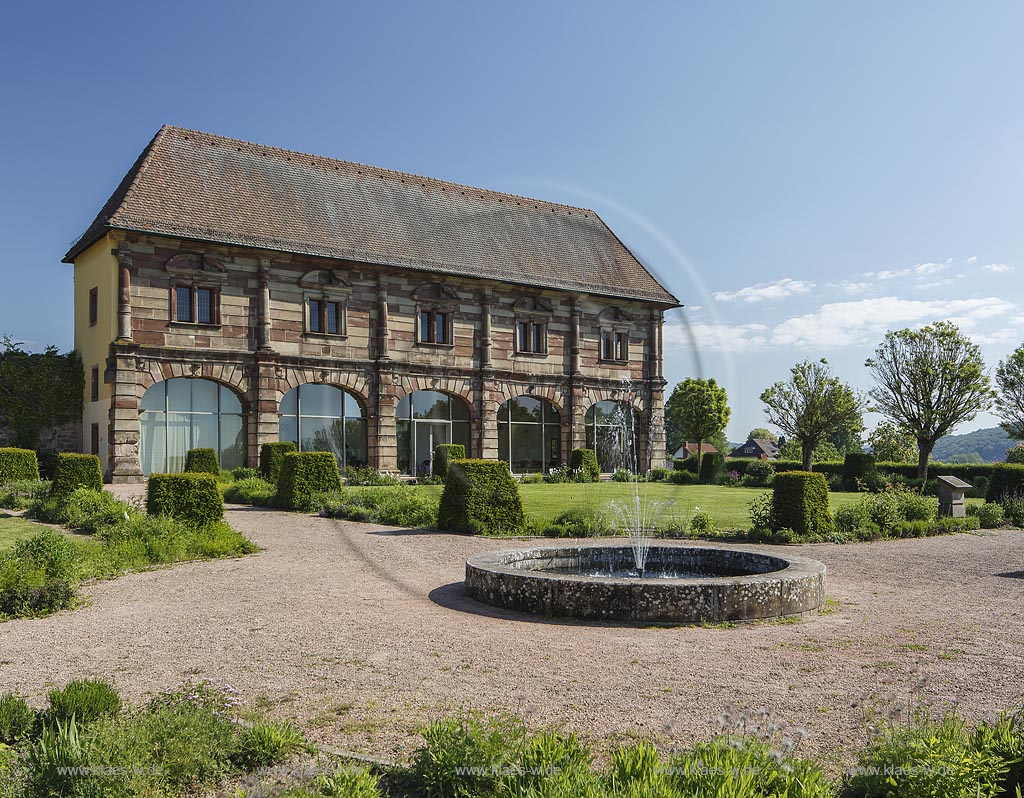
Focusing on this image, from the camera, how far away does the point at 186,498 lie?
15.1 m

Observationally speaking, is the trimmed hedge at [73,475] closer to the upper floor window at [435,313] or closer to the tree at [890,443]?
the upper floor window at [435,313]

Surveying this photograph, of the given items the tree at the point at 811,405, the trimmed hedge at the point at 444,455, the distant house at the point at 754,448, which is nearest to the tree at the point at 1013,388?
the tree at the point at 811,405

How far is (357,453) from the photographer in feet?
102

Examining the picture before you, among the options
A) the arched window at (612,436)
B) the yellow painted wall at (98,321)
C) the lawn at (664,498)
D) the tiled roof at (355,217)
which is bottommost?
the lawn at (664,498)

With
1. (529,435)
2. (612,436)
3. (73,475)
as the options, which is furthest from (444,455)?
(73,475)

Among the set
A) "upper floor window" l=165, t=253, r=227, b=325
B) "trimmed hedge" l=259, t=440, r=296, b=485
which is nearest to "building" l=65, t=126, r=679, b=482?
"upper floor window" l=165, t=253, r=227, b=325

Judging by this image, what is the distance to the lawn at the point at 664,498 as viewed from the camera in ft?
63.4

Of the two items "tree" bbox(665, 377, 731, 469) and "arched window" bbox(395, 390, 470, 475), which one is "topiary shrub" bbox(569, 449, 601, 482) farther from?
"tree" bbox(665, 377, 731, 469)

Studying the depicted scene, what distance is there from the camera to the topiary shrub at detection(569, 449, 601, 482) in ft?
112

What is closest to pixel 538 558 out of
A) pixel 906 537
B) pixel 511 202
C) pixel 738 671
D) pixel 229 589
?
pixel 229 589

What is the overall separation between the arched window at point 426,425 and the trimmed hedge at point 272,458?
6.26 meters

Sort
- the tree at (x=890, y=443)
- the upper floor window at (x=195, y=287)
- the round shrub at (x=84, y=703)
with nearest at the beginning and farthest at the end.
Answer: the round shrub at (x=84, y=703), the upper floor window at (x=195, y=287), the tree at (x=890, y=443)

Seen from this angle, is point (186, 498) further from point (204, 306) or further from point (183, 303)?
point (204, 306)

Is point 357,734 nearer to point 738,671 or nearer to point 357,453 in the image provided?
point 738,671
